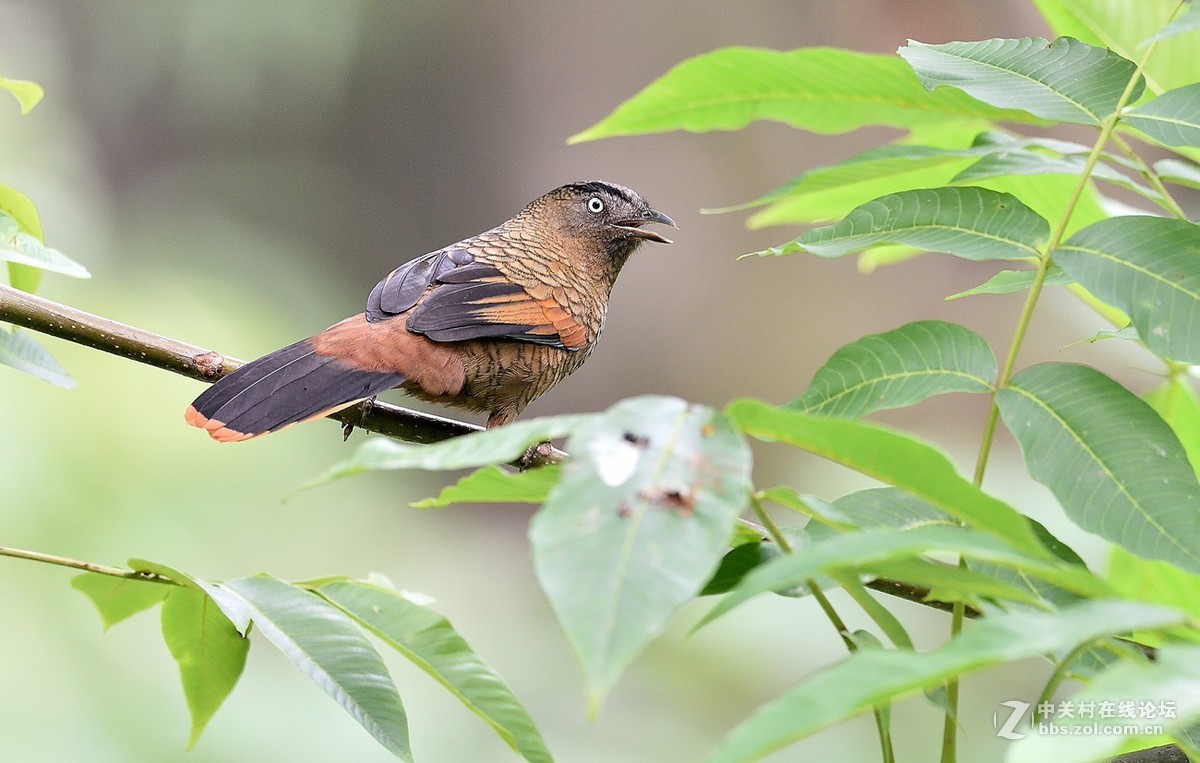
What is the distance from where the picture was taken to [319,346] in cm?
272

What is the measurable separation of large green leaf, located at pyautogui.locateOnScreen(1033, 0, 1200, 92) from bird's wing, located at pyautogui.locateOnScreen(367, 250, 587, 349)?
5.57ft

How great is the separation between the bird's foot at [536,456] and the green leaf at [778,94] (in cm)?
127

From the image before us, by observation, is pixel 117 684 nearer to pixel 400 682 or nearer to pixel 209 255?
pixel 400 682

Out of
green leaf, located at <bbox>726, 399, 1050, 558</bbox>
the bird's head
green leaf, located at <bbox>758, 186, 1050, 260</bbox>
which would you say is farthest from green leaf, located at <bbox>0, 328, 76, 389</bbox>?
the bird's head

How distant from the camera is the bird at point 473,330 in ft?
7.93

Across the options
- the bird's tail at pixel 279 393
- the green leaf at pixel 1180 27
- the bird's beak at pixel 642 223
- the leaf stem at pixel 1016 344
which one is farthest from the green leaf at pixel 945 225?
the bird's beak at pixel 642 223

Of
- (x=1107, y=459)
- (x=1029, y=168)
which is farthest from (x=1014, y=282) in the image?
(x=1107, y=459)

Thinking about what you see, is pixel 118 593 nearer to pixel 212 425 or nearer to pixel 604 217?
pixel 212 425

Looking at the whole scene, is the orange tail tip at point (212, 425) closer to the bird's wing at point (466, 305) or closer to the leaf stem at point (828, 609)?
the bird's wing at point (466, 305)

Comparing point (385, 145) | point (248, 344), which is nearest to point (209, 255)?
point (248, 344)

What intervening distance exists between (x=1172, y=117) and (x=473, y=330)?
6.42 ft

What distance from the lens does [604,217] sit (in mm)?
3920

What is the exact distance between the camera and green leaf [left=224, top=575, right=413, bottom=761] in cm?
139

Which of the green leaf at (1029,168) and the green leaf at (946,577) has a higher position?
the green leaf at (1029,168)
